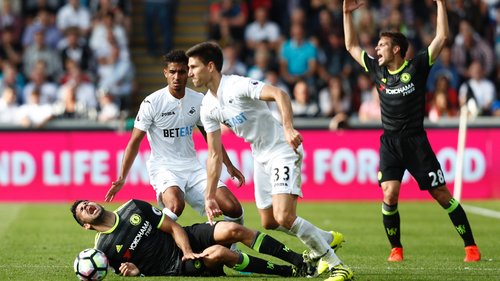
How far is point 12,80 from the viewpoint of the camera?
23.4 meters

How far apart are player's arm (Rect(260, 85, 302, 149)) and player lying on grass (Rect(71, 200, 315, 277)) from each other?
4.48 ft

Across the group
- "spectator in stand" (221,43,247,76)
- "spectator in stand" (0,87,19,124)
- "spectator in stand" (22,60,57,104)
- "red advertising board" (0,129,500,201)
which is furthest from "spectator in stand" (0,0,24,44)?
"spectator in stand" (221,43,247,76)

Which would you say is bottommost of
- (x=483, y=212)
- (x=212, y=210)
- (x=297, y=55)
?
(x=483, y=212)

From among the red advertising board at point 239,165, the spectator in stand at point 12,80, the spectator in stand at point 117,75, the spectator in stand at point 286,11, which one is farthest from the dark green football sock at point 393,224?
the spectator in stand at point 286,11

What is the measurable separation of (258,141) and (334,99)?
12.0 meters

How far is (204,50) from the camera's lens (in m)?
10.8

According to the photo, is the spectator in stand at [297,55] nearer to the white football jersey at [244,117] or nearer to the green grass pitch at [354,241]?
the green grass pitch at [354,241]

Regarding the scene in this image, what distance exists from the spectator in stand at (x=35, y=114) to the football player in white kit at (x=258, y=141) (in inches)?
434

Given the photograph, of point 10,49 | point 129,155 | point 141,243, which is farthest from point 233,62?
point 141,243

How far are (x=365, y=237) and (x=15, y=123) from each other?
30.1 feet

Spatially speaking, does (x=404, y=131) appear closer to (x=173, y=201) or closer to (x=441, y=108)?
(x=173, y=201)

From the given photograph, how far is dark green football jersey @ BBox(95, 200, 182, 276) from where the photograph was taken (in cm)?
1070

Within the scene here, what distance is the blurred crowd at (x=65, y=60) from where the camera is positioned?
2272 cm

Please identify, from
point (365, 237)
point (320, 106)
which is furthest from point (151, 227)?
point (320, 106)
